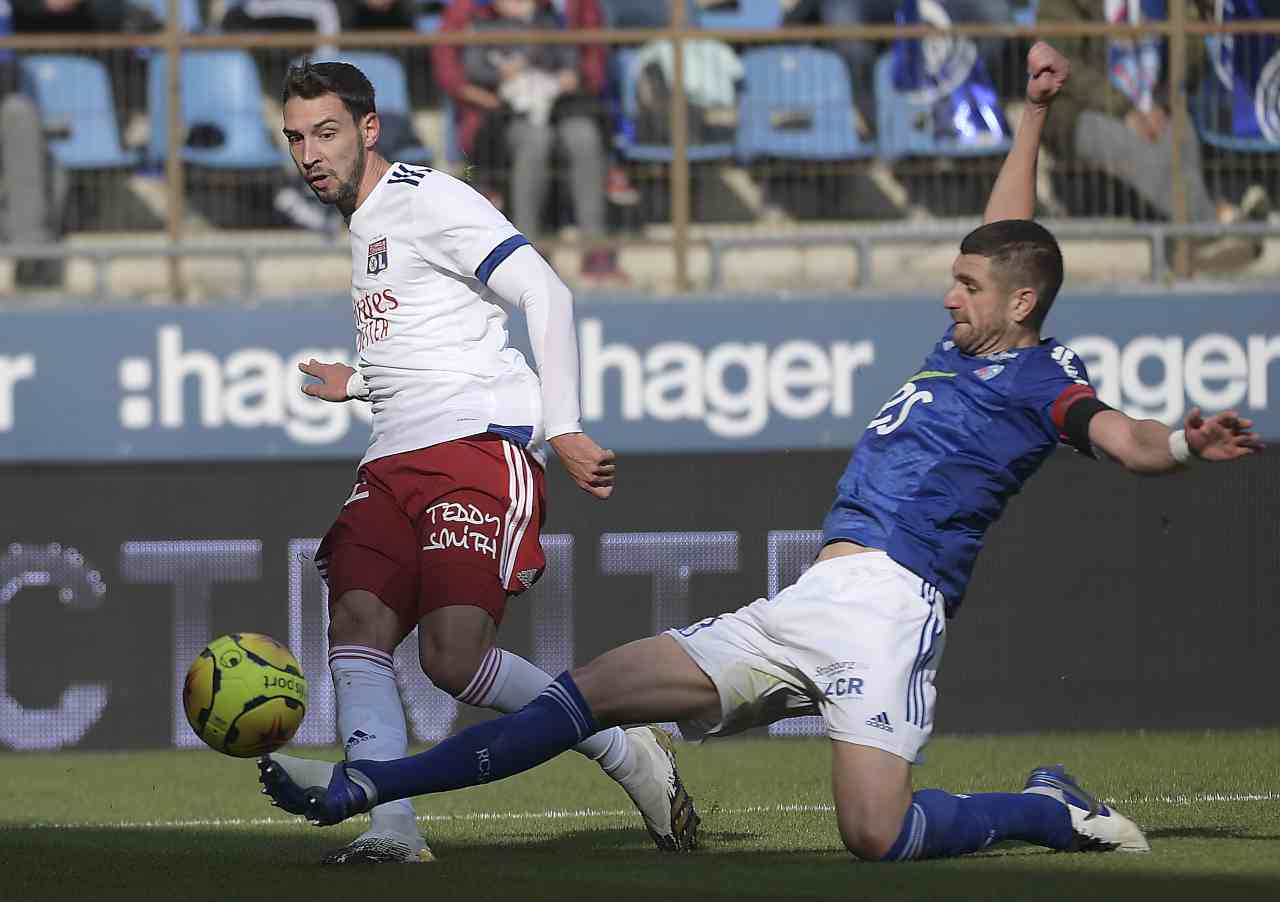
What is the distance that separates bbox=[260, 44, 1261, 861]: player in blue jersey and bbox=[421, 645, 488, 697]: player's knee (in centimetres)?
27

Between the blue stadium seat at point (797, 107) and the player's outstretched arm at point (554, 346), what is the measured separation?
706 centimetres

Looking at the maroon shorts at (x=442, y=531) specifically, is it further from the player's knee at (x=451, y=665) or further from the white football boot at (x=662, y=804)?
the white football boot at (x=662, y=804)

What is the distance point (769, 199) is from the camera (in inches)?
497

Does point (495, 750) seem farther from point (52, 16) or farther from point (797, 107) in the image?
point (52, 16)

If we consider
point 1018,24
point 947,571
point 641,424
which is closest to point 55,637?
point 641,424

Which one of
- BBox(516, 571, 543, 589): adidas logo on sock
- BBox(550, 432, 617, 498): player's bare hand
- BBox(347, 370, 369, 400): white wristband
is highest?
BBox(347, 370, 369, 400): white wristband

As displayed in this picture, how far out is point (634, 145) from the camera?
1257cm

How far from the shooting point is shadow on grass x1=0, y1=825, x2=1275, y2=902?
4.67m

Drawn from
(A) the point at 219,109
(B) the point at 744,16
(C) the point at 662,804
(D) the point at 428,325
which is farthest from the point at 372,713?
(B) the point at 744,16

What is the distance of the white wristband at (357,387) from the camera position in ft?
19.4

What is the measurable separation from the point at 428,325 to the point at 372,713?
112 cm

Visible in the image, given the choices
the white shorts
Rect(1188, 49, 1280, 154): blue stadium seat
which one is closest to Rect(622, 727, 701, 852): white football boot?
the white shorts

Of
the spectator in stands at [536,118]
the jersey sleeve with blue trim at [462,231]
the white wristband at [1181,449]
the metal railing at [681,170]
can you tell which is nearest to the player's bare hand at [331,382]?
the jersey sleeve with blue trim at [462,231]

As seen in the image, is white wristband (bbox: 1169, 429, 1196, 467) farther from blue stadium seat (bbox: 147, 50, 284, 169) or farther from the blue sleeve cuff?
blue stadium seat (bbox: 147, 50, 284, 169)
